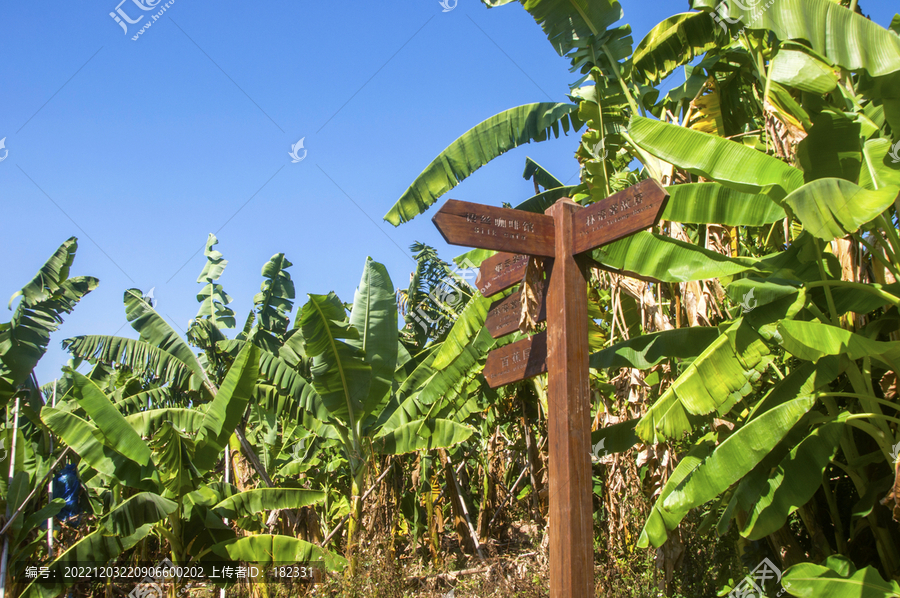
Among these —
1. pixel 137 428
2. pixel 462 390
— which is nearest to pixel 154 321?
pixel 137 428

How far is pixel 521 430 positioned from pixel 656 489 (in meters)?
4.75

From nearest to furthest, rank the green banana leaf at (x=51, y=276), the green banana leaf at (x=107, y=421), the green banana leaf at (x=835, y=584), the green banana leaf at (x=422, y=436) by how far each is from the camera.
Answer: the green banana leaf at (x=835, y=584)
the green banana leaf at (x=107, y=421)
the green banana leaf at (x=422, y=436)
the green banana leaf at (x=51, y=276)

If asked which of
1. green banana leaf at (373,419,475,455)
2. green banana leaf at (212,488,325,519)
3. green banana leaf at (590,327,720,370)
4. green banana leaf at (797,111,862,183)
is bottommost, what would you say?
green banana leaf at (212,488,325,519)

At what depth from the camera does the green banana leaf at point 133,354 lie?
9.21 metres

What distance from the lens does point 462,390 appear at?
25.3 feet

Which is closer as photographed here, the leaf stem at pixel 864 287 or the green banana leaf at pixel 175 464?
the leaf stem at pixel 864 287

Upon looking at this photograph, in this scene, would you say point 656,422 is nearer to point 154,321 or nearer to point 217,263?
point 154,321

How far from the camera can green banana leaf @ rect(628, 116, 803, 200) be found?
4.39 metres

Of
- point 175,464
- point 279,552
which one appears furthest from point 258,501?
point 175,464

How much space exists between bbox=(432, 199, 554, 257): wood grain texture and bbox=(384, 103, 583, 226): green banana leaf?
3314mm

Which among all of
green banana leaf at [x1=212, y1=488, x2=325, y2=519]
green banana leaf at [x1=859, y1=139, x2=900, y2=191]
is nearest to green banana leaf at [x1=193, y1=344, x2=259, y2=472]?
green banana leaf at [x1=212, y1=488, x2=325, y2=519]

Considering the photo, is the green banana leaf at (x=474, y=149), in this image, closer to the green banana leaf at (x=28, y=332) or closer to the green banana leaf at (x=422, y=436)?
the green banana leaf at (x=422, y=436)

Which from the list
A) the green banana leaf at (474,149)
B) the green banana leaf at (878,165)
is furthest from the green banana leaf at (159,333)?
the green banana leaf at (878,165)

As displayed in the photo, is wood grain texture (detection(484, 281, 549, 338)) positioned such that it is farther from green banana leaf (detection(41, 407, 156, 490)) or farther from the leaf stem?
green banana leaf (detection(41, 407, 156, 490))
